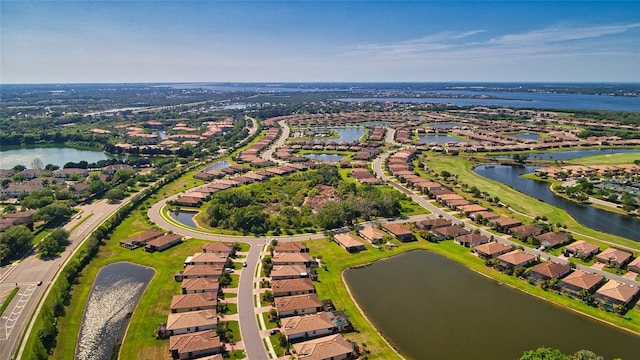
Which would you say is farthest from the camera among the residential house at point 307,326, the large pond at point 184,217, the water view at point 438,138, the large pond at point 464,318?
the water view at point 438,138

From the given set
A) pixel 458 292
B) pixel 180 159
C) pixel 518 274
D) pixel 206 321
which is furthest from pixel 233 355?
pixel 180 159

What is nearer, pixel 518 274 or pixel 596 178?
pixel 518 274

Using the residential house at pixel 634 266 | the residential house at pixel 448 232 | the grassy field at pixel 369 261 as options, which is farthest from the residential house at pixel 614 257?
the residential house at pixel 448 232

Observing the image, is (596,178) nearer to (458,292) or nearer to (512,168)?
(512,168)

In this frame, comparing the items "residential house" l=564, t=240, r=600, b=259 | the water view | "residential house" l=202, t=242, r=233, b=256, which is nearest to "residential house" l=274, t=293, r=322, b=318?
"residential house" l=202, t=242, r=233, b=256

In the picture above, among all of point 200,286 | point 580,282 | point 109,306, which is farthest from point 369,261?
point 109,306

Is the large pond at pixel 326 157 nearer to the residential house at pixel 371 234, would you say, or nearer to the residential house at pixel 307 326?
the residential house at pixel 371 234

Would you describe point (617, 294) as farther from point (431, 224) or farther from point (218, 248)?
point (218, 248)
